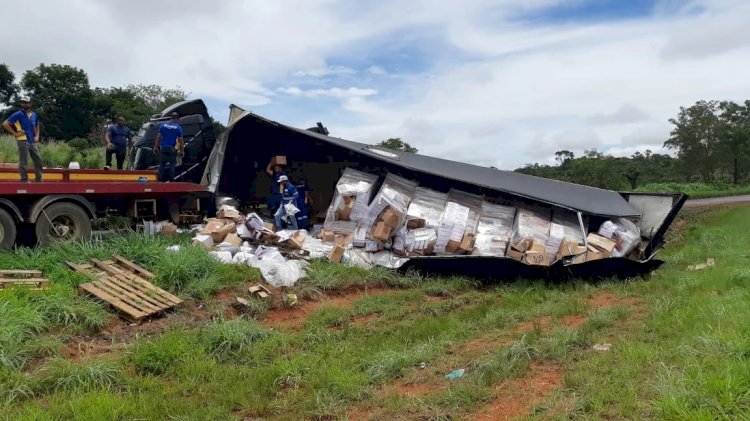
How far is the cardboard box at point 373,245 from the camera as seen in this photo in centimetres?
939

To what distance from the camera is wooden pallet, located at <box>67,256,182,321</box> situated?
6.27m

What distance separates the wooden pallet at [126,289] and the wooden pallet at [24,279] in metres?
0.41

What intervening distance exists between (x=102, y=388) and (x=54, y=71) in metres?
34.2

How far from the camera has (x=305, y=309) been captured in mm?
7148

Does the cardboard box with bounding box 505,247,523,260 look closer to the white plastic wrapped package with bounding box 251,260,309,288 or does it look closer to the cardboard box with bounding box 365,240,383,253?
the cardboard box with bounding box 365,240,383,253

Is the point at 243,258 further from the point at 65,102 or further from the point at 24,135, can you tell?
the point at 65,102

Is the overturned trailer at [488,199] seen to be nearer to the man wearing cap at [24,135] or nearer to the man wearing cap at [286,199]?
the man wearing cap at [286,199]

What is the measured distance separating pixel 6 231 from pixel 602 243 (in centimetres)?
865

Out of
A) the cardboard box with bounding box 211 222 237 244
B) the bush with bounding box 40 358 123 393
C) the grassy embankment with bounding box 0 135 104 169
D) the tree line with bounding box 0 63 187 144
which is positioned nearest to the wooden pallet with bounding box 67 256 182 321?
the bush with bounding box 40 358 123 393

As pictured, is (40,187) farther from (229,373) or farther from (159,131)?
(229,373)

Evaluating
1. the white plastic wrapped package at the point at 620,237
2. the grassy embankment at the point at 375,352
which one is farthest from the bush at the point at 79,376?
the white plastic wrapped package at the point at 620,237

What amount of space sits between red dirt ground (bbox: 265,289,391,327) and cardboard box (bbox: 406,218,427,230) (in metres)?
1.59

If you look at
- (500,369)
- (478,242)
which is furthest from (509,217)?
(500,369)

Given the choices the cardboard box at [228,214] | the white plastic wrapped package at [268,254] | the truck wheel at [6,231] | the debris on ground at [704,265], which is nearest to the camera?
the truck wheel at [6,231]
